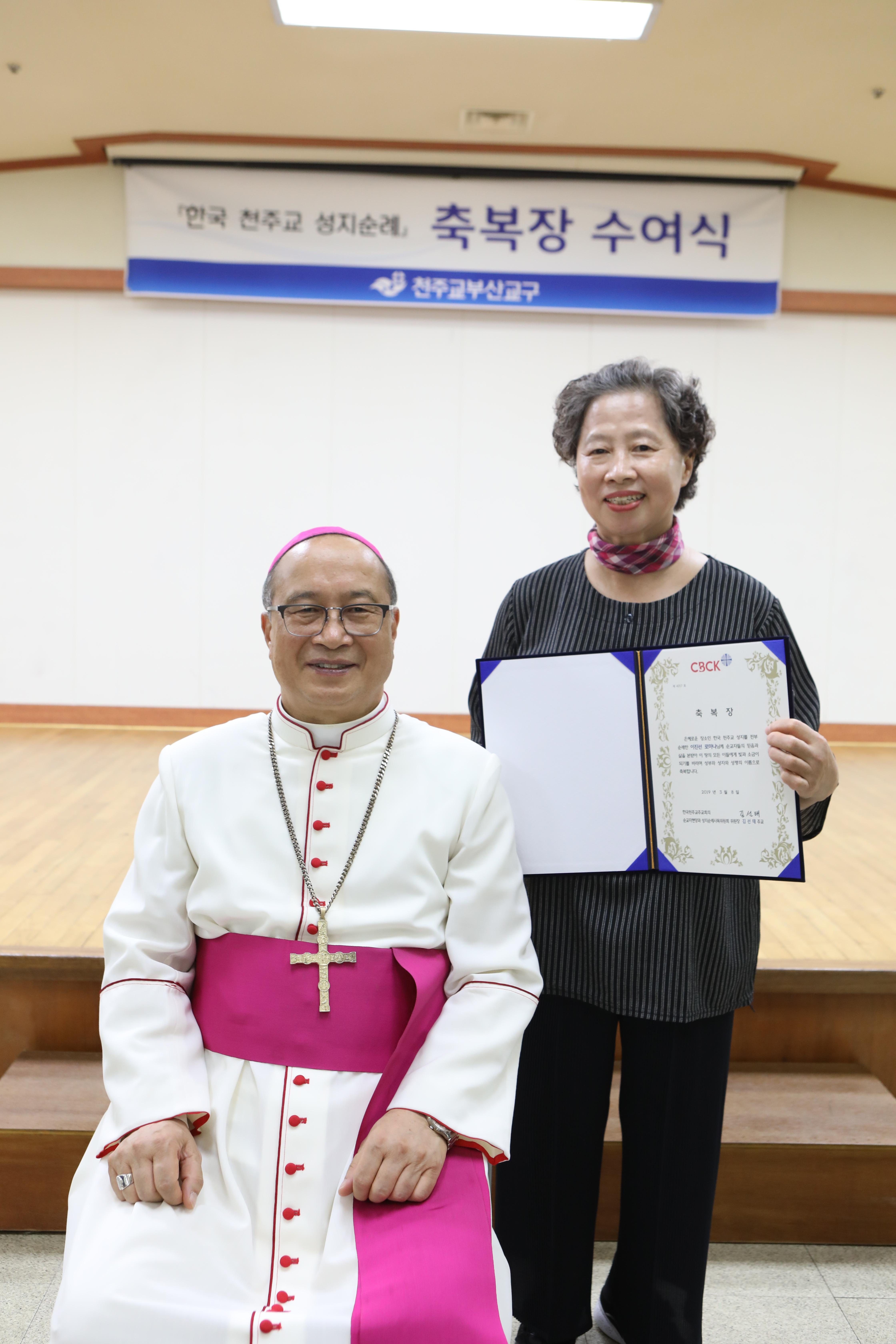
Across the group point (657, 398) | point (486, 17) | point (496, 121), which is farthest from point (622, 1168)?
point (496, 121)

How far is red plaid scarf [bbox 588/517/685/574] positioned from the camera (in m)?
1.58

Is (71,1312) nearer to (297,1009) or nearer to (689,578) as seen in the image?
(297,1009)

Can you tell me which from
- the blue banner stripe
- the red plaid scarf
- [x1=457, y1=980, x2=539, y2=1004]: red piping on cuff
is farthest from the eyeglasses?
the blue banner stripe

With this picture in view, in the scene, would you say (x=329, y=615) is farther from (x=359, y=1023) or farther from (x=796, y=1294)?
(x=796, y=1294)

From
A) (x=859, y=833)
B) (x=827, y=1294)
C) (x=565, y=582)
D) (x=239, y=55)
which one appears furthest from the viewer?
(x=239, y=55)

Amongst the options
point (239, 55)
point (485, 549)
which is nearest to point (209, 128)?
point (239, 55)

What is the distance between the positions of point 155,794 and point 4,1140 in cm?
107

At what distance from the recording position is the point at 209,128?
5.70 m

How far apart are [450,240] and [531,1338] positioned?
225 inches

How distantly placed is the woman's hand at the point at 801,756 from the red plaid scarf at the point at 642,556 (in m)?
0.31

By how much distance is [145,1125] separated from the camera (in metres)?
1.38

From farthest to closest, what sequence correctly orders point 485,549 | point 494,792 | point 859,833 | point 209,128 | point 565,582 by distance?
point 485,549 → point 209,128 → point 859,833 → point 565,582 → point 494,792

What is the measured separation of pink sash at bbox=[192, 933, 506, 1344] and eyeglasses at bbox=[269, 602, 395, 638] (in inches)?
17.9

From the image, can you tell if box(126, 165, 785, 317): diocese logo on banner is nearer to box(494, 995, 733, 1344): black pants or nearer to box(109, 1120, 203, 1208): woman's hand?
box(494, 995, 733, 1344): black pants
